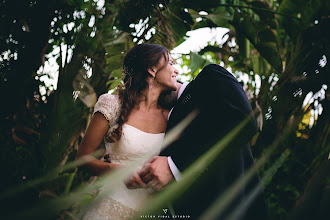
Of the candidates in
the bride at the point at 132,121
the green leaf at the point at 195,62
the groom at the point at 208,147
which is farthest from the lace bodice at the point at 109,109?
the green leaf at the point at 195,62

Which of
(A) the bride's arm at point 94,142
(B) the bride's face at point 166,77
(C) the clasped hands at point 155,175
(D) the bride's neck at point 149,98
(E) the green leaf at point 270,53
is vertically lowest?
(A) the bride's arm at point 94,142

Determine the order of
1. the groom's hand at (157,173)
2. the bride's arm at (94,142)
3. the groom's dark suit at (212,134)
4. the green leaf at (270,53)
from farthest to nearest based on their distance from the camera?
the green leaf at (270,53), the bride's arm at (94,142), the groom's hand at (157,173), the groom's dark suit at (212,134)

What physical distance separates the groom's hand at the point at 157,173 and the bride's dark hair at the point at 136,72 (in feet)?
1.76

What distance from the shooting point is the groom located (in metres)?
0.65

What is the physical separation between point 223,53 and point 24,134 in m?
1.77

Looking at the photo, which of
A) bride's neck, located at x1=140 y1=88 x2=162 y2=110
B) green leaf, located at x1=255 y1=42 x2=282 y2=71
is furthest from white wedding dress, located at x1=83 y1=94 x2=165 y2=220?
green leaf, located at x1=255 y1=42 x2=282 y2=71

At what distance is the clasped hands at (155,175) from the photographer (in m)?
0.81

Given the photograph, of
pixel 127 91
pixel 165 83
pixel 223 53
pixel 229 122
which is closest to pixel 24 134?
pixel 127 91

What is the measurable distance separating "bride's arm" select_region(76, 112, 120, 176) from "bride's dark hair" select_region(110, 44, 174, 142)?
0.29ft

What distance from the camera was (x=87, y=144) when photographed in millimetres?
1276

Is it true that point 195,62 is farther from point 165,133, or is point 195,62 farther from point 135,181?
point 135,181

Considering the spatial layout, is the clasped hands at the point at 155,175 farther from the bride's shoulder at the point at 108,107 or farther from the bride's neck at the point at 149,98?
the bride's neck at the point at 149,98

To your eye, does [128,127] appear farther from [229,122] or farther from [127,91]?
[229,122]

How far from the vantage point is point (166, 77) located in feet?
4.60
